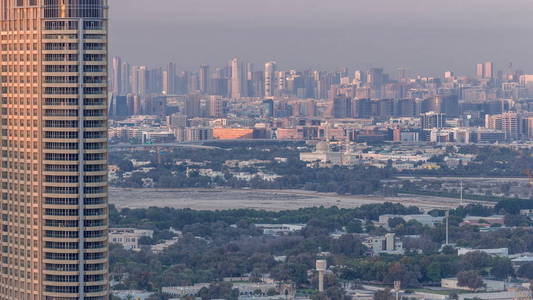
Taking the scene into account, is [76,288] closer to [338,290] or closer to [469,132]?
[338,290]

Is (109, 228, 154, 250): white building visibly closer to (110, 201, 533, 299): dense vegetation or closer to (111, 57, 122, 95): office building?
(110, 201, 533, 299): dense vegetation

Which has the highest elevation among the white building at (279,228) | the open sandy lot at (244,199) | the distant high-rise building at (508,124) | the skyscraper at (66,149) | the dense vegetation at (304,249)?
the skyscraper at (66,149)

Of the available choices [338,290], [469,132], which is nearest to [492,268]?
[338,290]

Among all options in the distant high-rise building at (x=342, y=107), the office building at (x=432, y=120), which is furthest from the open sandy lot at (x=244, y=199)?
the distant high-rise building at (x=342, y=107)

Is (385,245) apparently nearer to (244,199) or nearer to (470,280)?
(470,280)

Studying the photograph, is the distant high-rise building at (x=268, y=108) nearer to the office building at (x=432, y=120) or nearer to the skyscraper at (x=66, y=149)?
the office building at (x=432, y=120)

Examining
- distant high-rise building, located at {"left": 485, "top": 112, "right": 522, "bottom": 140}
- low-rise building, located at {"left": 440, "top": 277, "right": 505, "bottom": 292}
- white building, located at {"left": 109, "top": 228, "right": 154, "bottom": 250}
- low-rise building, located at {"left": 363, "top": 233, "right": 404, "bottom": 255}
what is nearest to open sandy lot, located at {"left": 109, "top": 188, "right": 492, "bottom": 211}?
white building, located at {"left": 109, "top": 228, "right": 154, "bottom": 250}
